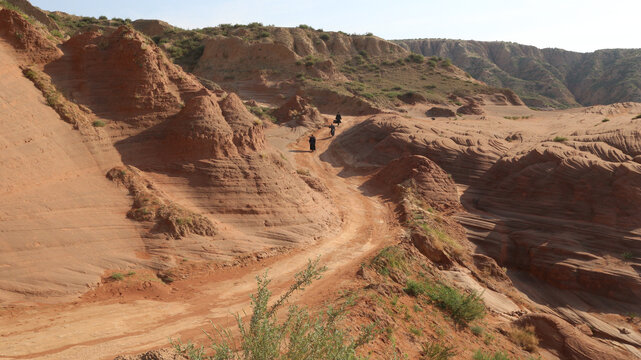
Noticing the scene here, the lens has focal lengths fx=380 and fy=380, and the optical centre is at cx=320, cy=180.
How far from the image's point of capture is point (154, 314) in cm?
750

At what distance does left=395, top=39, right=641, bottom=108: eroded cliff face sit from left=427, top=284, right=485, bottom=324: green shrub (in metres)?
72.4

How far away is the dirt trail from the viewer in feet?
19.7

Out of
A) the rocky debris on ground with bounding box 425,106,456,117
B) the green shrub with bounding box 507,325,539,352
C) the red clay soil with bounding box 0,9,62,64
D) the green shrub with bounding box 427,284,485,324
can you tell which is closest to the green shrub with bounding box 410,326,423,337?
the green shrub with bounding box 427,284,485,324

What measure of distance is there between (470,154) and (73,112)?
732 inches

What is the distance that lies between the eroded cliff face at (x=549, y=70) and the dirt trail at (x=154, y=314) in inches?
2887

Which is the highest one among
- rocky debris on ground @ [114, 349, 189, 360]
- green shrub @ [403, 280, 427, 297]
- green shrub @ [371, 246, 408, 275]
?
rocky debris on ground @ [114, 349, 189, 360]


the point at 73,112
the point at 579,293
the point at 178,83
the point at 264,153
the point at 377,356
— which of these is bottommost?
the point at 579,293

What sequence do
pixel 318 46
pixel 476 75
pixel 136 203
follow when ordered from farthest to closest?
pixel 476 75 < pixel 318 46 < pixel 136 203

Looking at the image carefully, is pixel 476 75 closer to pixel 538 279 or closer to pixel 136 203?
pixel 538 279

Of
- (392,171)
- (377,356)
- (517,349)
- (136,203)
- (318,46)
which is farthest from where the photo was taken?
(318,46)

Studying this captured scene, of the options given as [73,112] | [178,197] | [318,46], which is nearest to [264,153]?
[178,197]

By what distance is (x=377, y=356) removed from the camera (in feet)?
22.5

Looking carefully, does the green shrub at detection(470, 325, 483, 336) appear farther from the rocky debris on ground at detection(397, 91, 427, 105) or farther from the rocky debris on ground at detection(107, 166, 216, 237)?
the rocky debris on ground at detection(397, 91, 427, 105)

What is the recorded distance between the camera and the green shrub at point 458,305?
389 inches
